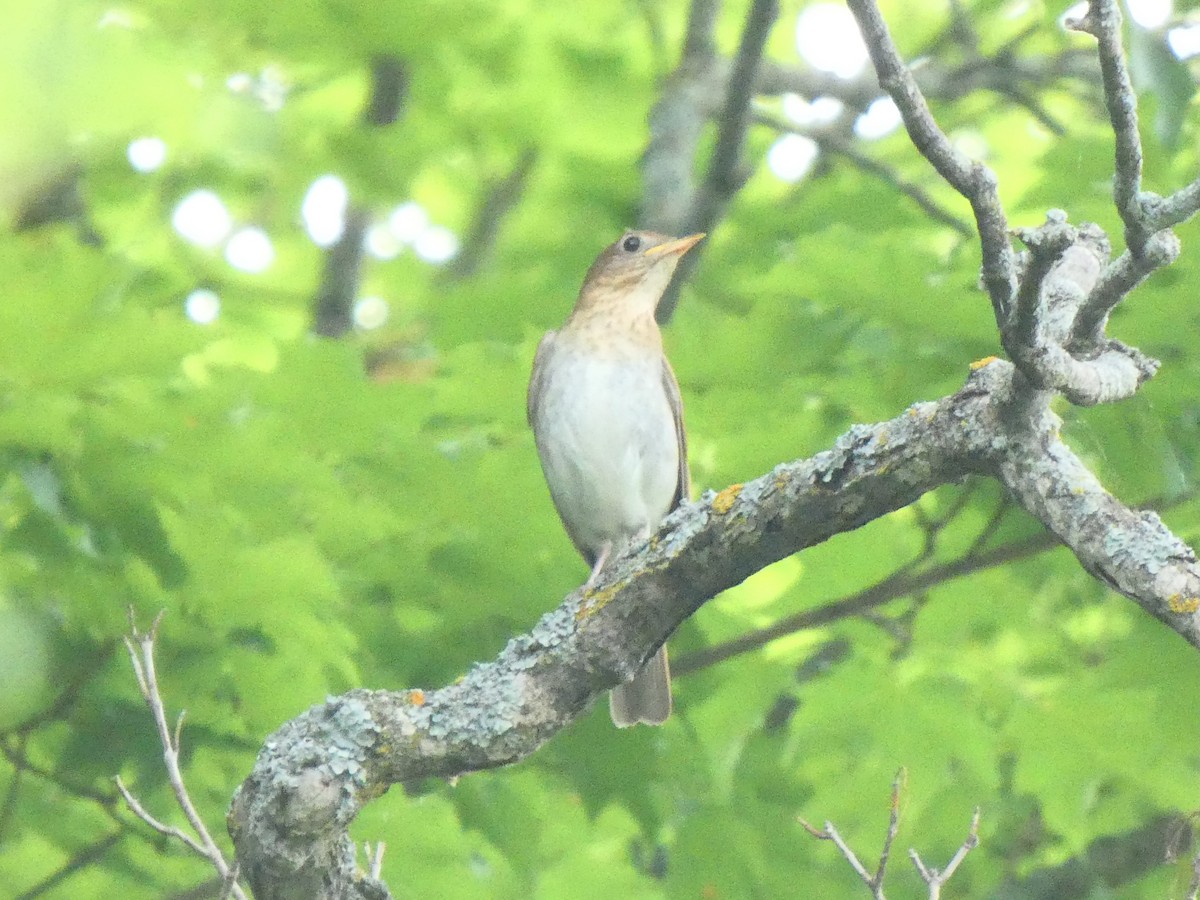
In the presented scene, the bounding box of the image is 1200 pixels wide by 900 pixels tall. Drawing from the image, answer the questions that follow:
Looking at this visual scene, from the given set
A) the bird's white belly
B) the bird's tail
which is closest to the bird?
the bird's white belly

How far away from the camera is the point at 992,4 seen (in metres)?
7.86

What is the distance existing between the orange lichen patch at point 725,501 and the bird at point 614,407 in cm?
300

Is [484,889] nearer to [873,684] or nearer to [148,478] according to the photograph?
[873,684]

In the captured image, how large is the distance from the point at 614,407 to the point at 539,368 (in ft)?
1.20

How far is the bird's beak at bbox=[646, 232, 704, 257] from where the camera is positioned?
6777mm

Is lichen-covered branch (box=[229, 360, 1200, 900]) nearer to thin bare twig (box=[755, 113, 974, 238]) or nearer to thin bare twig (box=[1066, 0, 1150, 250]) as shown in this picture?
thin bare twig (box=[1066, 0, 1150, 250])

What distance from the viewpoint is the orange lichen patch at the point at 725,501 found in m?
3.24

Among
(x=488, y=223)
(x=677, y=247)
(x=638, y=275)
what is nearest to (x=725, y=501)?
(x=677, y=247)

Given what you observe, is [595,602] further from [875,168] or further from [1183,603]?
[875,168]

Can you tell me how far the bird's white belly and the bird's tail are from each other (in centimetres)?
111

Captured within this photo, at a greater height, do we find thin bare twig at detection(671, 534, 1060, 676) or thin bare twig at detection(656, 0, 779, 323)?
thin bare twig at detection(656, 0, 779, 323)

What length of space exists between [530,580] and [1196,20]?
283cm

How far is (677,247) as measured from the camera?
22.4ft

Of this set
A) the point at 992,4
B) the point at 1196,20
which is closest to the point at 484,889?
the point at 1196,20
